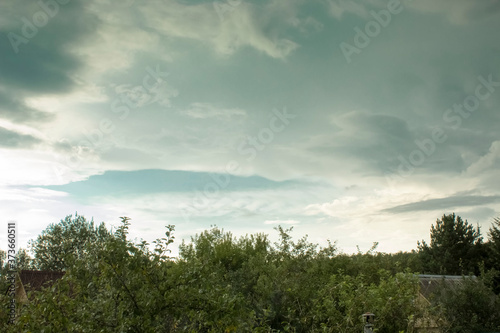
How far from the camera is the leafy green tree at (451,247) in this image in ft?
131

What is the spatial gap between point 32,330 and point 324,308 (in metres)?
7.95

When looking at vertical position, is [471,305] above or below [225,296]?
below

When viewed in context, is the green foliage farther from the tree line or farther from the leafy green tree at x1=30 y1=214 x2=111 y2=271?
the leafy green tree at x1=30 y1=214 x2=111 y2=271

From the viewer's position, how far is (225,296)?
5160 mm

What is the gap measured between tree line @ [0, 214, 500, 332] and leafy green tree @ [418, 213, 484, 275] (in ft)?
68.7

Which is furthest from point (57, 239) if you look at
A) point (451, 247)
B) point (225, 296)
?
point (225, 296)

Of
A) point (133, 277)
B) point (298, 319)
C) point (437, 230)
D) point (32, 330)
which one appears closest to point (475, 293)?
point (298, 319)

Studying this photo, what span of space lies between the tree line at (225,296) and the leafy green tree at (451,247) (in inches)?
825

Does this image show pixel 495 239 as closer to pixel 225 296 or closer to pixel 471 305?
pixel 471 305

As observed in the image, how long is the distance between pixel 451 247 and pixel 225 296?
4116cm

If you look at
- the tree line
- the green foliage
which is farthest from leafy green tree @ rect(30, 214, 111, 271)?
the green foliage

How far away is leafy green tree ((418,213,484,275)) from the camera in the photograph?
39906 millimetres

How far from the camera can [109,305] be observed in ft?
15.7

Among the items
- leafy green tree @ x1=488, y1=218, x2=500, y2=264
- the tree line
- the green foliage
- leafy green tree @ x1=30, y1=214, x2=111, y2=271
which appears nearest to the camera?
the tree line
